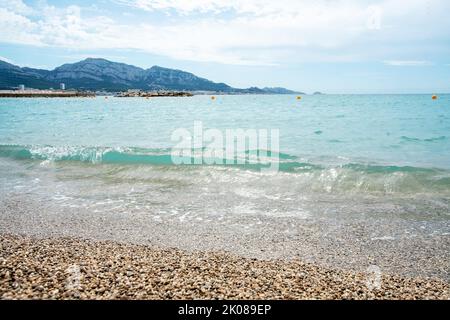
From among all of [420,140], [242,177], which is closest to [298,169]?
[242,177]

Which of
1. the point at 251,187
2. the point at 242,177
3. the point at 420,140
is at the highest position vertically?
the point at 420,140

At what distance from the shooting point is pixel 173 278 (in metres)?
5.58

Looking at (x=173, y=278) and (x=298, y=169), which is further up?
(x=298, y=169)

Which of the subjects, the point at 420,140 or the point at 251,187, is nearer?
the point at 251,187

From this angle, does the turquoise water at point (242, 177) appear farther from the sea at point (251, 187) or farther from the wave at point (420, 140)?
Answer: the wave at point (420, 140)

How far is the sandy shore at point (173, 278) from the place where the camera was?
506 cm

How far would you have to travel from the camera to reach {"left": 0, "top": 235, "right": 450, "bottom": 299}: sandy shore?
5062mm

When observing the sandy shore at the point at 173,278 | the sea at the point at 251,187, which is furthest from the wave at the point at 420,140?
the sandy shore at the point at 173,278

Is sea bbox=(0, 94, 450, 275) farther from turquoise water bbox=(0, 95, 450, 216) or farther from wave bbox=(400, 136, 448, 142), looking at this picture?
wave bbox=(400, 136, 448, 142)

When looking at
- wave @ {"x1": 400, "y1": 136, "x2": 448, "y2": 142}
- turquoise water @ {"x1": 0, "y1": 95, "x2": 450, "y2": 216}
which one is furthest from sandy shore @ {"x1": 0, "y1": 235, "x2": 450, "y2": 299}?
wave @ {"x1": 400, "y1": 136, "x2": 448, "y2": 142}

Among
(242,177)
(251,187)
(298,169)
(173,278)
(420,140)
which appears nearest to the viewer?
(173,278)

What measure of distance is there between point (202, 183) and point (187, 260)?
7615mm

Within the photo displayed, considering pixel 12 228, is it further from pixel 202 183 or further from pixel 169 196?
pixel 202 183

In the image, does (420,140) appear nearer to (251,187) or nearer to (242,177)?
(242,177)
